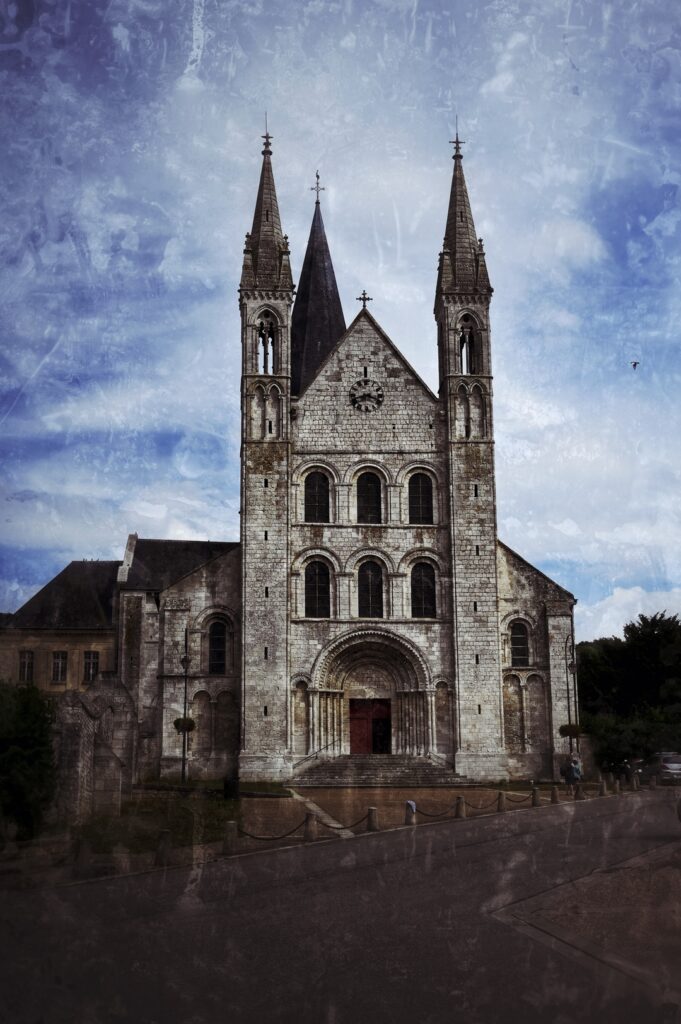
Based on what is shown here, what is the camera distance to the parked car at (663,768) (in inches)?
1511

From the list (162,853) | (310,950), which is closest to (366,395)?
(162,853)

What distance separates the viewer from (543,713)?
4069cm

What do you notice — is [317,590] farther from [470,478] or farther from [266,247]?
[266,247]

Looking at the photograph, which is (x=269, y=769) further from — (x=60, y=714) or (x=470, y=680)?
(x=60, y=714)

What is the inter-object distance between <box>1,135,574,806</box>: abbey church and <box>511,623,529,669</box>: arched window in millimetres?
79

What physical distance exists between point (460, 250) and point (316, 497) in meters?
12.3

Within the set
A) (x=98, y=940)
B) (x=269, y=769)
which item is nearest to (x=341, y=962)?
(x=98, y=940)

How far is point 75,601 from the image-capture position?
5178 cm

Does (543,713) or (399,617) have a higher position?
(399,617)

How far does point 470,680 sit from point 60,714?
2030cm

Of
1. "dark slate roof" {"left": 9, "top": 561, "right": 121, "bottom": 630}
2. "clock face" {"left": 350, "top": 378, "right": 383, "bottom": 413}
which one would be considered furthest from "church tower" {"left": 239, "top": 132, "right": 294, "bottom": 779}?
"dark slate roof" {"left": 9, "top": 561, "right": 121, "bottom": 630}

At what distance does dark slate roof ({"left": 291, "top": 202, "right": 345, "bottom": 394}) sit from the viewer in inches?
1850

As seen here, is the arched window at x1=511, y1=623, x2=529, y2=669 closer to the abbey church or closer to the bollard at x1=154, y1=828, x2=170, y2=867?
the abbey church

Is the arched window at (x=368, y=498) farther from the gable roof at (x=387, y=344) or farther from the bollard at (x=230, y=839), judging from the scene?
the bollard at (x=230, y=839)
